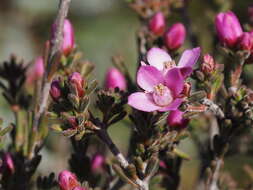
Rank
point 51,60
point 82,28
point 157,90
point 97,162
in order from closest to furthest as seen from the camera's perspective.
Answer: point 157,90
point 51,60
point 97,162
point 82,28

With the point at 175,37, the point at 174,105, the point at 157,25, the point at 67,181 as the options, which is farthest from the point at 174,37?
the point at 67,181

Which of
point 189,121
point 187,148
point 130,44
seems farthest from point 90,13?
point 189,121

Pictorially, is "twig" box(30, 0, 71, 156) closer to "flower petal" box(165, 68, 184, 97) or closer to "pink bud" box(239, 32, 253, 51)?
"flower petal" box(165, 68, 184, 97)

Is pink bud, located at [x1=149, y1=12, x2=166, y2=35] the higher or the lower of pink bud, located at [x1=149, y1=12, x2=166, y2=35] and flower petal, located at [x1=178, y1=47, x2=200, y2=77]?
the lower

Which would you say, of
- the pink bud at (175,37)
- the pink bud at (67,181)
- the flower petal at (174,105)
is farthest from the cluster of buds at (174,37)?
the pink bud at (67,181)

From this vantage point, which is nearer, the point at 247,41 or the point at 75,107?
the point at 75,107

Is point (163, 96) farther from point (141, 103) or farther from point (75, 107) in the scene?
point (75, 107)

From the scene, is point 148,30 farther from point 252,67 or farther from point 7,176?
point 7,176

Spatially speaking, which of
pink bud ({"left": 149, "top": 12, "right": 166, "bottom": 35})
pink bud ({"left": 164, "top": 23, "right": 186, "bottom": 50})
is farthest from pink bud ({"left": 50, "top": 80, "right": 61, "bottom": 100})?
pink bud ({"left": 149, "top": 12, "right": 166, "bottom": 35})
